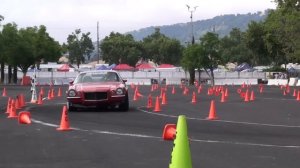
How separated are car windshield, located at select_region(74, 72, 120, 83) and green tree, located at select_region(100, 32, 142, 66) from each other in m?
91.4

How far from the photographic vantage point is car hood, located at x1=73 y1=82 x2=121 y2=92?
19547 mm

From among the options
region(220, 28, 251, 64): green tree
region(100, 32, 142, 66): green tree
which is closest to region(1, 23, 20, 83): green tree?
region(100, 32, 142, 66): green tree

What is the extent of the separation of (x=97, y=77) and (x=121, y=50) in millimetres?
92524

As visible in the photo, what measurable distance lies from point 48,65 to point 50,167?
9473 centimetres

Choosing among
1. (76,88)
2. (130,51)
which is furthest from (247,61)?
(76,88)

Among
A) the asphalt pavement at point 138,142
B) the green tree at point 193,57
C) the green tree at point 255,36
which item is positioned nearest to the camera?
the asphalt pavement at point 138,142

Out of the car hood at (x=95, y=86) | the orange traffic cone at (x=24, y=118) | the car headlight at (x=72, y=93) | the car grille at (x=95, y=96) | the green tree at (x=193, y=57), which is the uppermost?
the green tree at (x=193, y=57)

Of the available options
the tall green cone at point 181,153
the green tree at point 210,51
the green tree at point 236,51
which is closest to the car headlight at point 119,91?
the tall green cone at point 181,153

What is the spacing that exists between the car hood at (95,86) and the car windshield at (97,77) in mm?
564

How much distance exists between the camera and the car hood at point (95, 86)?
19547 mm

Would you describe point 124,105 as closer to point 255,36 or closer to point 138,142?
point 138,142

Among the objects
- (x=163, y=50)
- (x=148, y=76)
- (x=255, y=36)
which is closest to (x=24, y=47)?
(x=148, y=76)

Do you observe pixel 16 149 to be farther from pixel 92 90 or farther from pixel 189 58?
pixel 189 58

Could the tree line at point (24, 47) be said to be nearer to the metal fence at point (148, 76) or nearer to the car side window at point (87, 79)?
the metal fence at point (148, 76)
